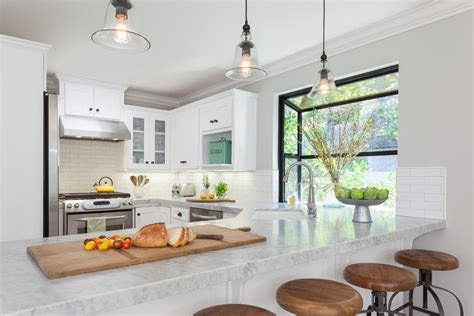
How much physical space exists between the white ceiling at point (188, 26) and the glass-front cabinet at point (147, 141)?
1.05m

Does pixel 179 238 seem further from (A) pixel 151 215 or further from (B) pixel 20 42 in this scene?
(A) pixel 151 215

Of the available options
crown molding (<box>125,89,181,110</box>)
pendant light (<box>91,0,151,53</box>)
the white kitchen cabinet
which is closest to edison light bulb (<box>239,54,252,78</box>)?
pendant light (<box>91,0,151,53</box>)

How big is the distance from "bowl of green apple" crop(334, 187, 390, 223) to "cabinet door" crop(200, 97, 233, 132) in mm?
2073

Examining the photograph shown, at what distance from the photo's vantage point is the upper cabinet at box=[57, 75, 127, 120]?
422cm

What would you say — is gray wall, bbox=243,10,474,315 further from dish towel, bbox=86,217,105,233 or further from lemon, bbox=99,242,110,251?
dish towel, bbox=86,217,105,233

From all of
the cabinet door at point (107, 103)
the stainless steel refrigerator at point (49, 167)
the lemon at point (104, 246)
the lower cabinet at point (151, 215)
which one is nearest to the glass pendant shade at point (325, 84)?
the lemon at point (104, 246)

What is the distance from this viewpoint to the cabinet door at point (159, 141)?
16.5ft

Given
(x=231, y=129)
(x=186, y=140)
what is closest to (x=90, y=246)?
(x=231, y=129)

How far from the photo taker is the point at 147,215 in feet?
14.9

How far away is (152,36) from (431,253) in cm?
282

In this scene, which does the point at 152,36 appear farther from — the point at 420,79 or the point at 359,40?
the point at 420,79

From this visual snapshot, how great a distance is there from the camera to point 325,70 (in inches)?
92.0

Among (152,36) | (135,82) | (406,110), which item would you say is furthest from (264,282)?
(135,82)

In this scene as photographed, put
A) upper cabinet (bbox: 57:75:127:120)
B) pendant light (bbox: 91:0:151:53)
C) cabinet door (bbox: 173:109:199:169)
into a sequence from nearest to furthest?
1. pendant light (bbox: 91:0:151:53)
2. upper cabinet (bbox: 57:75:127:120)
3. cabinet door (bbox: 173:109:199:169)
